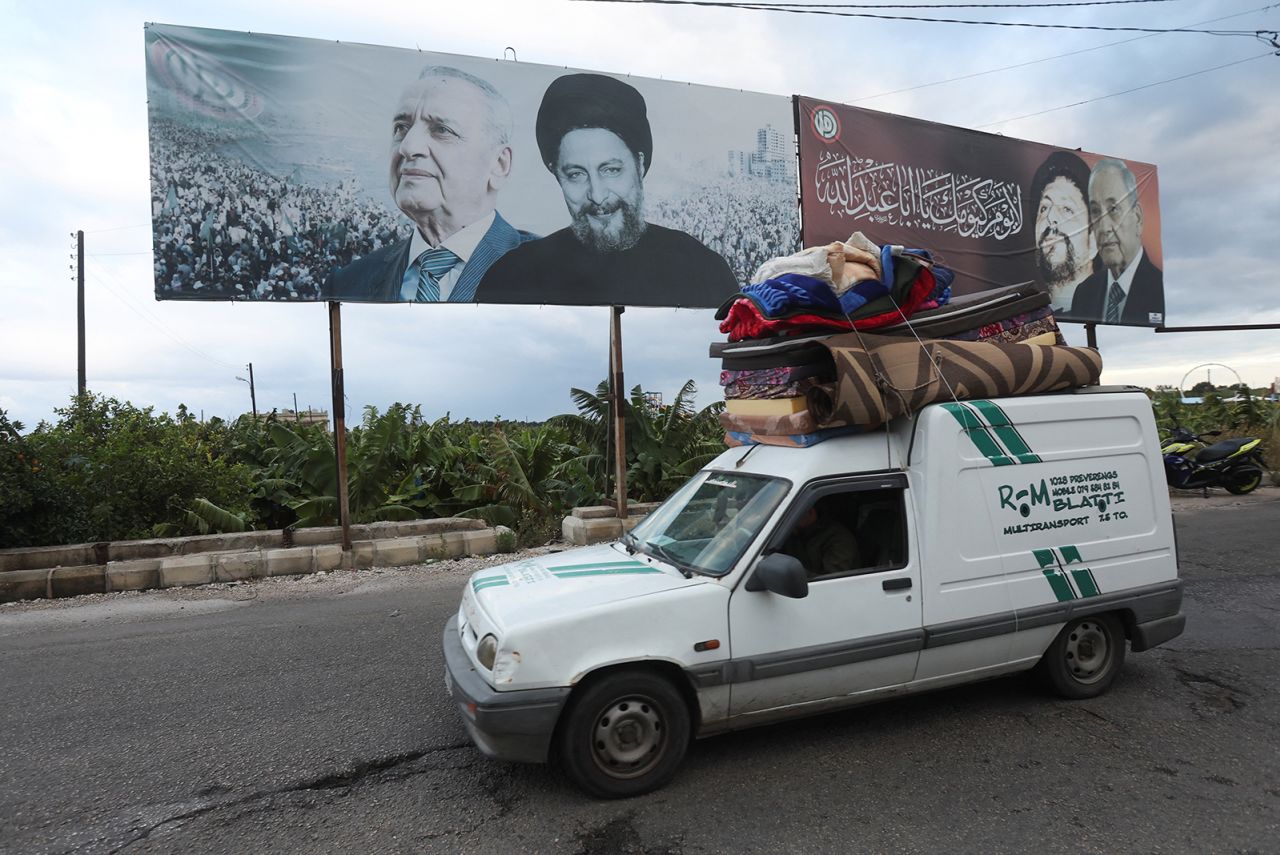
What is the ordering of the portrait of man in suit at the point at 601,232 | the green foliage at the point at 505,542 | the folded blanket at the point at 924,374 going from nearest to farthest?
the folded blanket at the point at 924,374 → the green foliage at the point at 505,542 → the portrait of man in suit at the point at 601,232

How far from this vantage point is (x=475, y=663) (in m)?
3.83

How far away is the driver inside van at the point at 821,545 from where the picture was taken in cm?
414

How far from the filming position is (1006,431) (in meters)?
4.56

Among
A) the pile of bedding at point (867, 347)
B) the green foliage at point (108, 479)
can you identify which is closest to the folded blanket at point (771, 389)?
the pile of bedding at point (867, 347)

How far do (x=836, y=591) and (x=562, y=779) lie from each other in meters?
1.68

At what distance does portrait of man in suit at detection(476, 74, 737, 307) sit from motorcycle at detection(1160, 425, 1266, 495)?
1038cm

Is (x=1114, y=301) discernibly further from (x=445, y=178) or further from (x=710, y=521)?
(x=710, y=521)

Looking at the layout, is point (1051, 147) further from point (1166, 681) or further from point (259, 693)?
point (259, 693)

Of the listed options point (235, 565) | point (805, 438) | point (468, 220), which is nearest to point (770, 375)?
point (805, 438)

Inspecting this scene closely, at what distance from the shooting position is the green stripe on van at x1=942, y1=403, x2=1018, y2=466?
4430 millimetres

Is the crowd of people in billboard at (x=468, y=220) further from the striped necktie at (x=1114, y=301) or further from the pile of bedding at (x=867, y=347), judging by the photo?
the striped necktie at (x=1114, y=301)

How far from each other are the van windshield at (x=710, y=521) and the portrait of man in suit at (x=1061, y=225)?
1213cm

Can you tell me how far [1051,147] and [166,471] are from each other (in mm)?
15486

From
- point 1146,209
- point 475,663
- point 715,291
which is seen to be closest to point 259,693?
point 475,663
